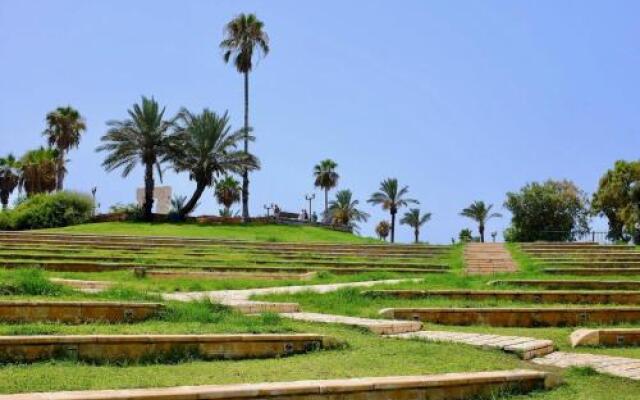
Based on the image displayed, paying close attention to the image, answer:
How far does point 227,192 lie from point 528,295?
65722mm

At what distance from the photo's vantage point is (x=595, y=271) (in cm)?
2372

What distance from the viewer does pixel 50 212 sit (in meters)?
48.5

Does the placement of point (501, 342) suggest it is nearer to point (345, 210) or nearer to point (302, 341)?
point (302, 341)

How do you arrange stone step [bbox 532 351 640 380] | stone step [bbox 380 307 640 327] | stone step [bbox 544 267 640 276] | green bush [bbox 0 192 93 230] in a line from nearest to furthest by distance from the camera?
1. stone step [bbox 532 351 640 380]
2. stone step [bbox 380 307 640 327]
3. stone step [bbox 544 267 640 276]
4. green bush [bbox 0 192 93 230]

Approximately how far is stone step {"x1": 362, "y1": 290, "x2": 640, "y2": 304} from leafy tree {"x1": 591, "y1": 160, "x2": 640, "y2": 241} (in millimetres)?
38376

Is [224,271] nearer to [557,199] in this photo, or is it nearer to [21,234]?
[21,234]

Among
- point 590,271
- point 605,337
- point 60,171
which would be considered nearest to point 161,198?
point 60,171

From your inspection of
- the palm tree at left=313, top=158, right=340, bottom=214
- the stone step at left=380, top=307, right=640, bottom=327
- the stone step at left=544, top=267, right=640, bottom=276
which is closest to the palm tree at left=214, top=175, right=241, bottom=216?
the palm tree at left=313, top=158, right=340, bottom=214

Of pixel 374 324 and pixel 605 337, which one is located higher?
pixel 374 324

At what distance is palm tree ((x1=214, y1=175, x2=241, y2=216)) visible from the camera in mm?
79000

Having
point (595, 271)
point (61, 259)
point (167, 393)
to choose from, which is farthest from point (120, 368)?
point (595, 271)

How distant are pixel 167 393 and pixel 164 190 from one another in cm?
5331

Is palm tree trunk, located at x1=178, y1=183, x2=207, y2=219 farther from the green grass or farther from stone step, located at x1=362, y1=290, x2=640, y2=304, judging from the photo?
stone step, located at x1=362, y1=290, x2=640, y2=304

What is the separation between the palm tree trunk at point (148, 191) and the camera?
50.2m
